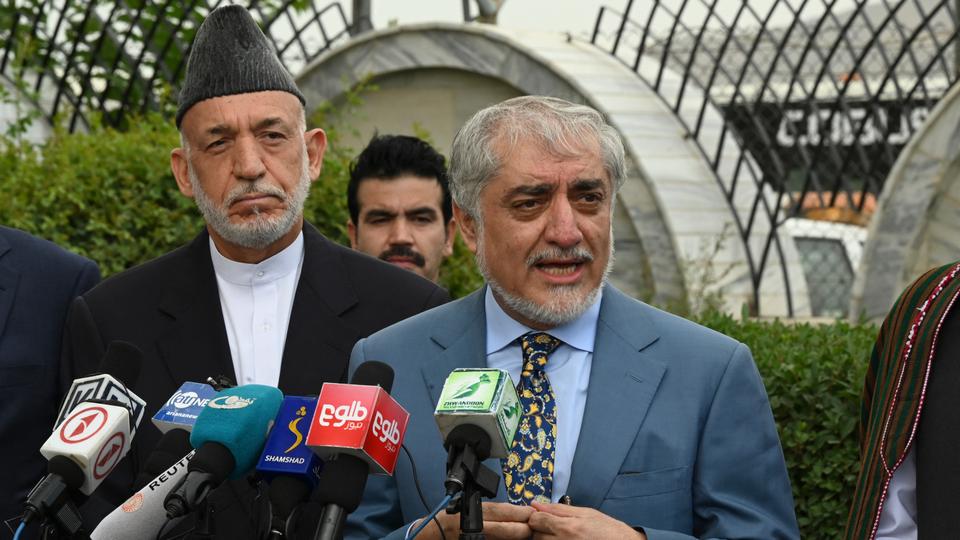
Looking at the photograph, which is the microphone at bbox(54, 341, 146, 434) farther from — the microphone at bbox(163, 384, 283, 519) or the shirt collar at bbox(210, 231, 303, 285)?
the shirt collar at bbox(210, 231, 303, 285)

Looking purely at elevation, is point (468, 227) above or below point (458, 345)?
above

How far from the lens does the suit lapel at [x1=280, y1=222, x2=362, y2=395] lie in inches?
149

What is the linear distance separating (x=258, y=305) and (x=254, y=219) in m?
0.27

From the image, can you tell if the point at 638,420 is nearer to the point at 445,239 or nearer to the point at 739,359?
the point at 739,359

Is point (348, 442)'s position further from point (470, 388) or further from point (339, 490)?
point (470, 388)

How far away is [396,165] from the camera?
5746 millimetres

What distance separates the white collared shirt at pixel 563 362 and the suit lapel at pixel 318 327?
0.61m

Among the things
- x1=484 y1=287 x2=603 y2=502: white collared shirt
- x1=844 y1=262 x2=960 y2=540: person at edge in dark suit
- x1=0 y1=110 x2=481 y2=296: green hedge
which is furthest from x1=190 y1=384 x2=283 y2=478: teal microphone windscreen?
x1=0 y1=110 x2=481 y2=296: green hedge

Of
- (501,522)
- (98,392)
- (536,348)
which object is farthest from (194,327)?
(501,522)

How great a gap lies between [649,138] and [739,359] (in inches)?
278

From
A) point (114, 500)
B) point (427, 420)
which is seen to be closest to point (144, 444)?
point (114, 500)

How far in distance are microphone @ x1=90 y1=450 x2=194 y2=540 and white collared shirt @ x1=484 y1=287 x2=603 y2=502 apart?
92 cm

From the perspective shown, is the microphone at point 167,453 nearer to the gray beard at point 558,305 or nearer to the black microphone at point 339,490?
the black microphone at point 339,490

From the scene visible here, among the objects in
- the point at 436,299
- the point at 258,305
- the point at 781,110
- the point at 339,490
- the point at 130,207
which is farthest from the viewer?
the point at 781,110
